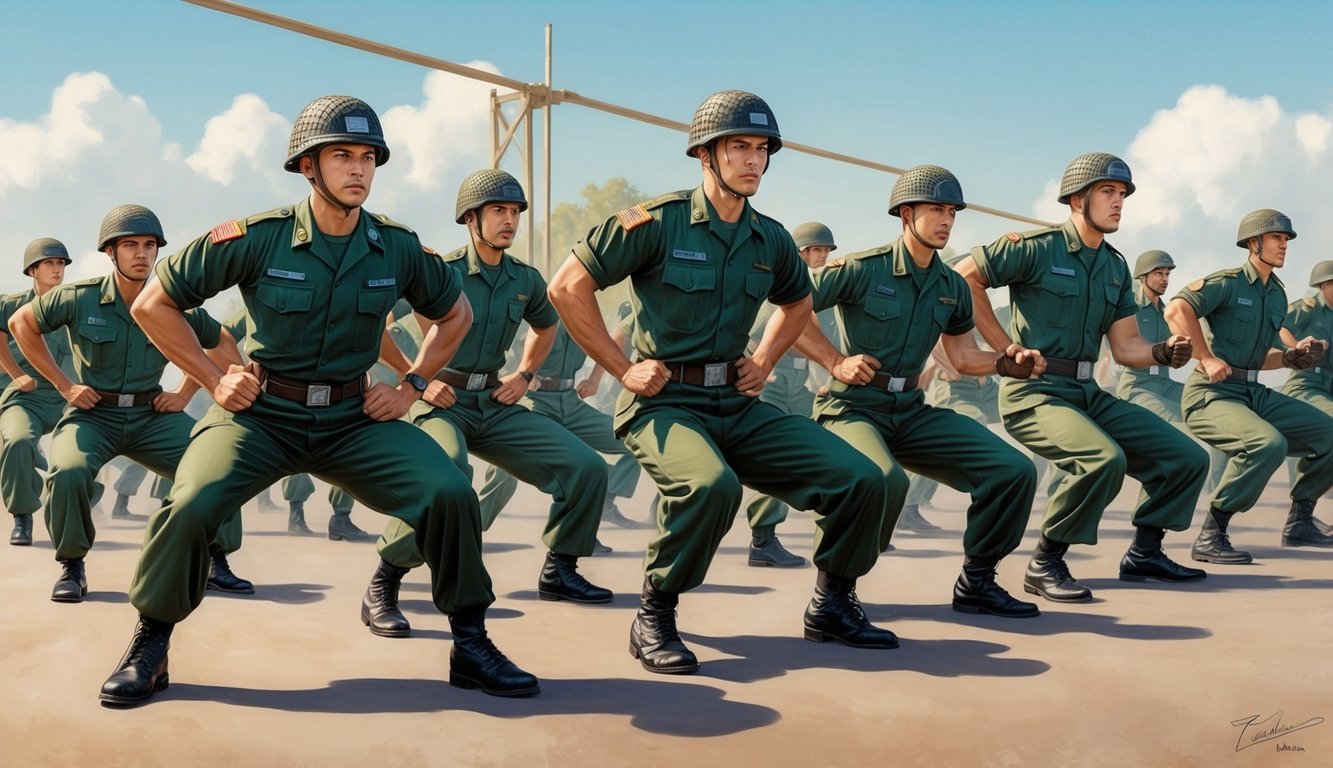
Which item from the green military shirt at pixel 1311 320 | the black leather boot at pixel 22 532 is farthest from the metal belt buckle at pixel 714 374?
the green military shirt at pixel 1311 320

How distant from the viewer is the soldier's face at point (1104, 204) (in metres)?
7.19

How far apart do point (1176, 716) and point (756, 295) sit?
243 cm

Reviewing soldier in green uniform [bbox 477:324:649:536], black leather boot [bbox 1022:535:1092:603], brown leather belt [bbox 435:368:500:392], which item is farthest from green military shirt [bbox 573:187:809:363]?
soldier in green uniform [bbox 477:324:649:536]

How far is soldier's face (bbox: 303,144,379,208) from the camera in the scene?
4.79 meters

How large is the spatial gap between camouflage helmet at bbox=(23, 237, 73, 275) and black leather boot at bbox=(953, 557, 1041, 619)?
7186 mm

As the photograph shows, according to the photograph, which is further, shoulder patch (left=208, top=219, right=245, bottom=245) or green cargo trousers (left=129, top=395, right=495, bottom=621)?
shoulder patch (left=208, top=219, right=245, bottom=245)

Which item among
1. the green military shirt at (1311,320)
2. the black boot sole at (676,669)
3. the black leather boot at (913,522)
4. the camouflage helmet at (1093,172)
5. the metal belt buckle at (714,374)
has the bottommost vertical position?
the black boot sole at (676,669)

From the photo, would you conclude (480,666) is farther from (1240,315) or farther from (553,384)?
(1240,315)

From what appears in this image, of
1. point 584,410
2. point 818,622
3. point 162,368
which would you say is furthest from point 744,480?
point 162,368

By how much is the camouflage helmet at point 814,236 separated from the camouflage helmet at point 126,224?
5.80 metres

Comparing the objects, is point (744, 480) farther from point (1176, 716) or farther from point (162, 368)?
point (162, 368)

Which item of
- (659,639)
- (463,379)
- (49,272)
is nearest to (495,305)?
(463,379)

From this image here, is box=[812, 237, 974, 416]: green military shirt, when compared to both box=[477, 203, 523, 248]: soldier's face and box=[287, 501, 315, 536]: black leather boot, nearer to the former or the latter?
box=[477, 203, 523, 248]: soldier's face

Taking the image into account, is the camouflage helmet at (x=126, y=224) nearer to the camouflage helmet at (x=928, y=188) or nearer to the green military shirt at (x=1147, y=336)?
the camouflage helmet at (x=928, y=188)
